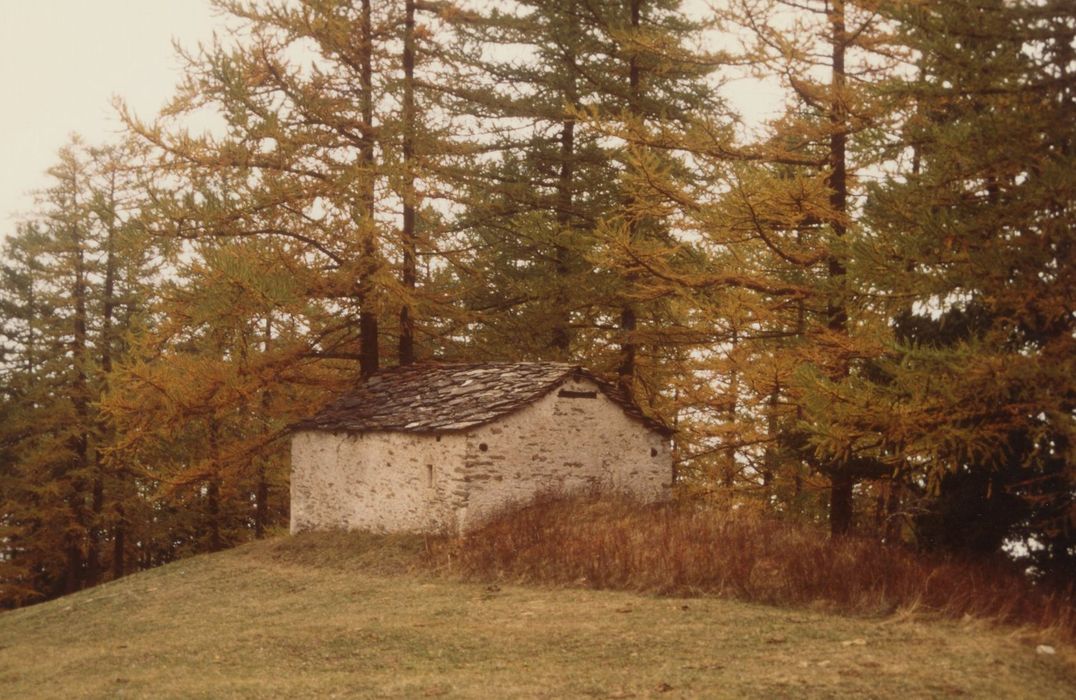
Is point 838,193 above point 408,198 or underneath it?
underneath

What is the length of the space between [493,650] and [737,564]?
126 inches

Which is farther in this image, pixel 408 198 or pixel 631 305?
pixel 631 305

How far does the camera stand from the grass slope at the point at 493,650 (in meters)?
7.82

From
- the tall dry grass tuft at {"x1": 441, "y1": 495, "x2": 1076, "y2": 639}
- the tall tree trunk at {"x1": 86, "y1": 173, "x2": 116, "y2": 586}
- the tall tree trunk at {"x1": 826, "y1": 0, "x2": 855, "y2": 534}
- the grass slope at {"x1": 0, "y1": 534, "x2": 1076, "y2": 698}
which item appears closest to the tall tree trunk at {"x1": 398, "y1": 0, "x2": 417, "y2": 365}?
the tall dry grass tuft at {"x1": 441, "y1": 495, "x2": 1076, "y2": 639}

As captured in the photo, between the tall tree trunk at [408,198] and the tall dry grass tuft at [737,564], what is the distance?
6.24 metres

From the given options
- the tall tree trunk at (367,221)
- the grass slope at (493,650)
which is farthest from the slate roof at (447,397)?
the grass slope at (493,650)

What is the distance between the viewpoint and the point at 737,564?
36.2ft

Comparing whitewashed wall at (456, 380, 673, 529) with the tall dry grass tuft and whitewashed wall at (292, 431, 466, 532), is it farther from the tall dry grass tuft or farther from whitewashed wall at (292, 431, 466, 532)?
the tall dry grass tuft

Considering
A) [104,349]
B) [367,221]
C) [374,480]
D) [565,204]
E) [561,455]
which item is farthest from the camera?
[104,349]

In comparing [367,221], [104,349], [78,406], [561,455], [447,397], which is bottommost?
[561,455]

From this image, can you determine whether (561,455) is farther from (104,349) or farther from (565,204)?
(104,349)

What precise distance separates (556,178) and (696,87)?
3575mm

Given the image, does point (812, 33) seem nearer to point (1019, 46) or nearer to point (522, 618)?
point (1019, 46)

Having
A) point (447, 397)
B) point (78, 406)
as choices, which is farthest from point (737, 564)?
point (78, 406)
